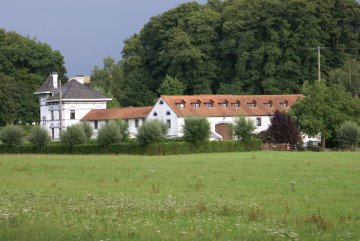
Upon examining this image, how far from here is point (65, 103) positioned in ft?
316

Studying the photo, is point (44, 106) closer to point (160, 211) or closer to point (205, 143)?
point (205, 143)

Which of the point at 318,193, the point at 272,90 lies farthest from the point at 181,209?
the point at 272,90

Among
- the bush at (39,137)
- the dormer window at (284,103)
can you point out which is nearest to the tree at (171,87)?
the dormer window at (284,103)

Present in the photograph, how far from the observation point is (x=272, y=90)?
324 ft

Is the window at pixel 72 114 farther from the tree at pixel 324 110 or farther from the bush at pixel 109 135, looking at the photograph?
the tree at pixel 324 110

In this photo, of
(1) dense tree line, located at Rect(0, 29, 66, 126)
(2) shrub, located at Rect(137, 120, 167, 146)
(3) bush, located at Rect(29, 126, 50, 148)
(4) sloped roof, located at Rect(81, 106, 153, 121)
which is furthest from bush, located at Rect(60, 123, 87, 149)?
(1) dense tree line, located at Rect(0, 29, 66, 126)

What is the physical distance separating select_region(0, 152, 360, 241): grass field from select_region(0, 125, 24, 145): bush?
39.2 meters

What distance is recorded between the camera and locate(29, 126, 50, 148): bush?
6906cm

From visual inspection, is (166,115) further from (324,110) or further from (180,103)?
(324,110)

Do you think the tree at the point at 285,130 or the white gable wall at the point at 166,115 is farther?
the white gable wall at the point at 166,115

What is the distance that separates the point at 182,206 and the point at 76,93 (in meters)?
79.7

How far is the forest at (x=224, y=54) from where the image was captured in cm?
9750

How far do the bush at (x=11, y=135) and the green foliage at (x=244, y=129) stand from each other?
900 inches

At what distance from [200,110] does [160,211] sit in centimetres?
6936
